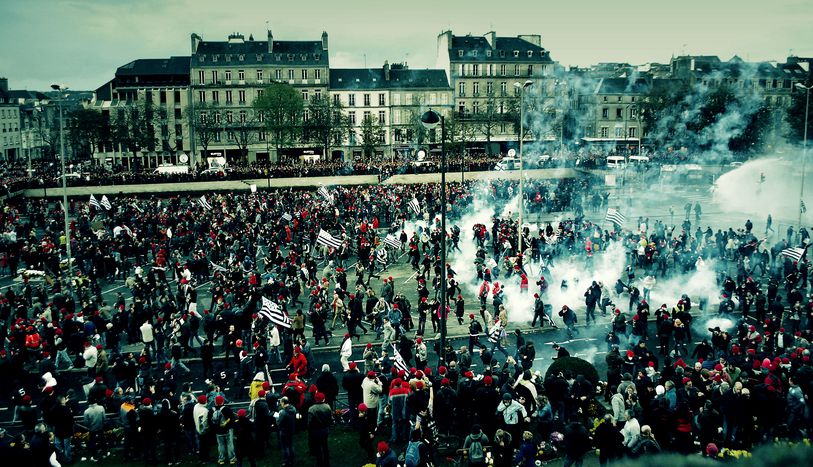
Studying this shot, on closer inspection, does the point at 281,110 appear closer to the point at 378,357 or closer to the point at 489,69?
the point at 489,69

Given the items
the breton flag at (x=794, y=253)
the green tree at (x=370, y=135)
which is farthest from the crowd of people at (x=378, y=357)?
the green tree at (x=370, y=135)

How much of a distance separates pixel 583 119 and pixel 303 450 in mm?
76231

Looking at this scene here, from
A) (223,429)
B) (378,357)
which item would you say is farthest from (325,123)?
(223,429)

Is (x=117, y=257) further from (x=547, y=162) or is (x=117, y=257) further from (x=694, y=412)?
(x=547, y=162)

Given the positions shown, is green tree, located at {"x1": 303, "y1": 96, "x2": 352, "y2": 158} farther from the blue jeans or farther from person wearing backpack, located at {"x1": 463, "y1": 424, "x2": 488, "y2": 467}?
person wearing backpack, located at {"x1": 463, "y1": 424, "x2": 488, "y2": 467}

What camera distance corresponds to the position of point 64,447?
12.7m

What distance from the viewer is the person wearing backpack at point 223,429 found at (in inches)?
489

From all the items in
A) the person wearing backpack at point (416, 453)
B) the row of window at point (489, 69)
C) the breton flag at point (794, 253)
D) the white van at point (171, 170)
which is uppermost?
the row of window at point (489, 69)

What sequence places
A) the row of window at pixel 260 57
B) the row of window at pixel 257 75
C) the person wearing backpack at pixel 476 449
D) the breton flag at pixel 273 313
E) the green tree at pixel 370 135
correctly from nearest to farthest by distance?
the person wearing backpack at pixel 476 449
the breton flag at pixel 273 313
the green tree at pixel 370 135
the row of window at pixel 260 57
the row of window at pixel 257 75

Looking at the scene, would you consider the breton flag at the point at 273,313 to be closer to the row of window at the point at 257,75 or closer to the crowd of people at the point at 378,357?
the crowd of people at the point at 378,357

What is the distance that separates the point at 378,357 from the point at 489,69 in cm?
7106

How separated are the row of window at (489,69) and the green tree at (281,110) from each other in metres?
21.5

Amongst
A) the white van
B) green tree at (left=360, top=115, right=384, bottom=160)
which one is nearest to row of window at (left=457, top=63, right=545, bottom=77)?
green tree at (left=360, top=115, right=384, bottom=160)

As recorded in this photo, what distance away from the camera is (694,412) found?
1316 centimetres
